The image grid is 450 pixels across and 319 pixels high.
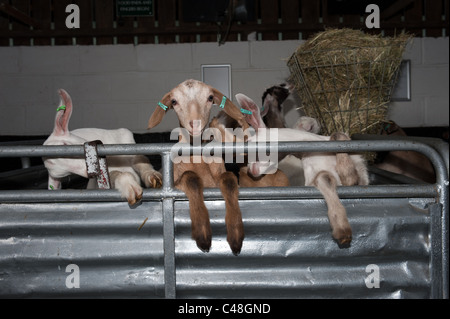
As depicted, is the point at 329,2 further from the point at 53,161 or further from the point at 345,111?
the point at 53,161

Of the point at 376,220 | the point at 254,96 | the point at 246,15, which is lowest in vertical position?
the point at 376,220

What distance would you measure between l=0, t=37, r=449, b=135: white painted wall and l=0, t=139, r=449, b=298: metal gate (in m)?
3.78

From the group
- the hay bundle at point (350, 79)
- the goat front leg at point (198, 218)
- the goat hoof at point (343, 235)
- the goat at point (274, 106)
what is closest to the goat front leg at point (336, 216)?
the goat hoof at point (343, 235)

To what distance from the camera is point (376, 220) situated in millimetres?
1276

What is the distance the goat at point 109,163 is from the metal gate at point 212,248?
0.05 meters

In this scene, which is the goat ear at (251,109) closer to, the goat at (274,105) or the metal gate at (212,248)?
the metal gate at (212,248)

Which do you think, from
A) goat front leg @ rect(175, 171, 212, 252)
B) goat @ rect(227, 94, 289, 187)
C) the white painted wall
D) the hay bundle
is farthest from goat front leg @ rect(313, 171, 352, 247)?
the white painted wall

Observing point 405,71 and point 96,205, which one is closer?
point 96,205

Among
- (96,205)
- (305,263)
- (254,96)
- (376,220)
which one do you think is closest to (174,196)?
(96,205)

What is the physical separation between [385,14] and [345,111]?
3.27m

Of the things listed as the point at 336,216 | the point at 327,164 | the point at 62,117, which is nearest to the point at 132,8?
the point at 62,117

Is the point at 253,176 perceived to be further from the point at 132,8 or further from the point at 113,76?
the point at 132,8

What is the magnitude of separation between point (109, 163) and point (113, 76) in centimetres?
350

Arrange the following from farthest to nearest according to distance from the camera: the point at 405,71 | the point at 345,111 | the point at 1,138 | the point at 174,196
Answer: the point at 405,71
the point at 1,138
the point at 345,111
the point at 174,196
